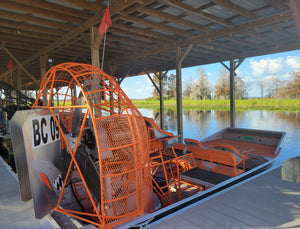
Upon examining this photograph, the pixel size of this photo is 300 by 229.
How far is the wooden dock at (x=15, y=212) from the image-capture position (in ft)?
7.54

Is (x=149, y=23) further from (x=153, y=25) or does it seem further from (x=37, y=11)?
(x=37, y=11)

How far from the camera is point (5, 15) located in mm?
5086

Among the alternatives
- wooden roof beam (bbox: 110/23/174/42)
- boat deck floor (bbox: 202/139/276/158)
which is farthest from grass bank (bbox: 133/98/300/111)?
wooden roof beam (bbox: 110/23/174/42)

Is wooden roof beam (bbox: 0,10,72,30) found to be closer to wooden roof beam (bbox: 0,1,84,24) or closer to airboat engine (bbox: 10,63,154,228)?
wooden roof beam (bbox: 0,1,84,24)

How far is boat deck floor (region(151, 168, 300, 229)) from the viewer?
2.24m

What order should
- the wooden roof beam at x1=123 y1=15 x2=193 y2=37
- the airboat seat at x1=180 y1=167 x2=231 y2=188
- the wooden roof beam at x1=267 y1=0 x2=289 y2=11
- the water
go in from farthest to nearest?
the water, the wooden roof beam at x1=123 y1=15 x2=193 y2=37, the wooden roof beam at x1=267 y1=0 x2=289 y2=11, the airboat seat at x1=180 y1=167 x2=231 y2=188

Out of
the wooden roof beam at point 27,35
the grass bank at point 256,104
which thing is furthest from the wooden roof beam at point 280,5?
the grass bank at point 256,104

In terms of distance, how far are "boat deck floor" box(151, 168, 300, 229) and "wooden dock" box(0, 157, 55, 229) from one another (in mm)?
1314

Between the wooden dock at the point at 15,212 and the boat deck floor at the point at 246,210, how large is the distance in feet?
4.31

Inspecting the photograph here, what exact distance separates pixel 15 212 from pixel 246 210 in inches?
108

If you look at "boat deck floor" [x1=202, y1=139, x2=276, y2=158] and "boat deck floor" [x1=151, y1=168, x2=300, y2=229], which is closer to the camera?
"boat deck floor" [x1=151, y1=168, x2=300, y2=229]

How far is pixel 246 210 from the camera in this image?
2.51 meters

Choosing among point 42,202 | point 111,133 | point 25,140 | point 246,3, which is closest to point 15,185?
point 42,202

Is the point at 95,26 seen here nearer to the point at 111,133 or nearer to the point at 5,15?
the point at 5,15
